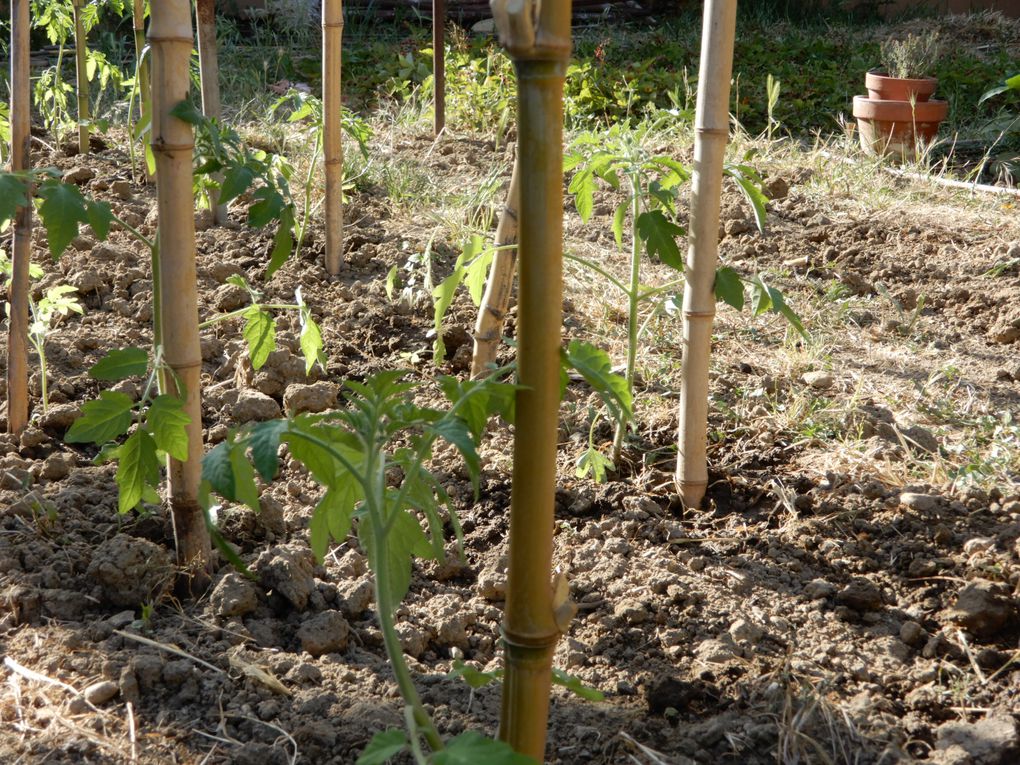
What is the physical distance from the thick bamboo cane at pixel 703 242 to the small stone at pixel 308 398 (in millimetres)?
915

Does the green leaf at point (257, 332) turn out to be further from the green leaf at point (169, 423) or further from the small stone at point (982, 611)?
the small stone at point (982, 611)

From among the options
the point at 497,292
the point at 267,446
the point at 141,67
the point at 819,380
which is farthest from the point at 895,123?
the point at 267,446

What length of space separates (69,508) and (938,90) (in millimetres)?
6457

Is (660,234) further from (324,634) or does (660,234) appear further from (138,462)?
(138,462)

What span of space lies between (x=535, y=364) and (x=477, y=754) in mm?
371

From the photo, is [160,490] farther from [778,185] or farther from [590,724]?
[778,185]

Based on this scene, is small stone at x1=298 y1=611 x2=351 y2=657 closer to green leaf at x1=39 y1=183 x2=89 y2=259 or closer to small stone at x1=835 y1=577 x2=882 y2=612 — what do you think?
green leaf at x1=39 y1=183 x2=89 y2=259

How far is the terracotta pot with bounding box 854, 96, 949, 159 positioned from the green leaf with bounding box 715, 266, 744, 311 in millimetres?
3566

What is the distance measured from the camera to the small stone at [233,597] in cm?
187

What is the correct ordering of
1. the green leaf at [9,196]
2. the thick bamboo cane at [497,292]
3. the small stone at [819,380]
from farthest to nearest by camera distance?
the small stone at [819,380] → the thick bamboo cane at [497,292] → the green leaf at [9,196]

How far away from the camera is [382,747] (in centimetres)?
97

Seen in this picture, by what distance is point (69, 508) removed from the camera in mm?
2186

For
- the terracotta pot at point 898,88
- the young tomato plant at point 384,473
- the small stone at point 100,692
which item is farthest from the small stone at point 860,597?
the terracotta pot at point 898,88

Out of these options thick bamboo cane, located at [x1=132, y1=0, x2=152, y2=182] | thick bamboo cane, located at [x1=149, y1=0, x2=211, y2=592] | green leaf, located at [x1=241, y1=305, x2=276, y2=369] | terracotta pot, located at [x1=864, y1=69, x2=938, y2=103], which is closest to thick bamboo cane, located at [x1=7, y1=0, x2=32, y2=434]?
thick bamboo cane, located at [x1=132, y1=0, x2=152, y2=182]
